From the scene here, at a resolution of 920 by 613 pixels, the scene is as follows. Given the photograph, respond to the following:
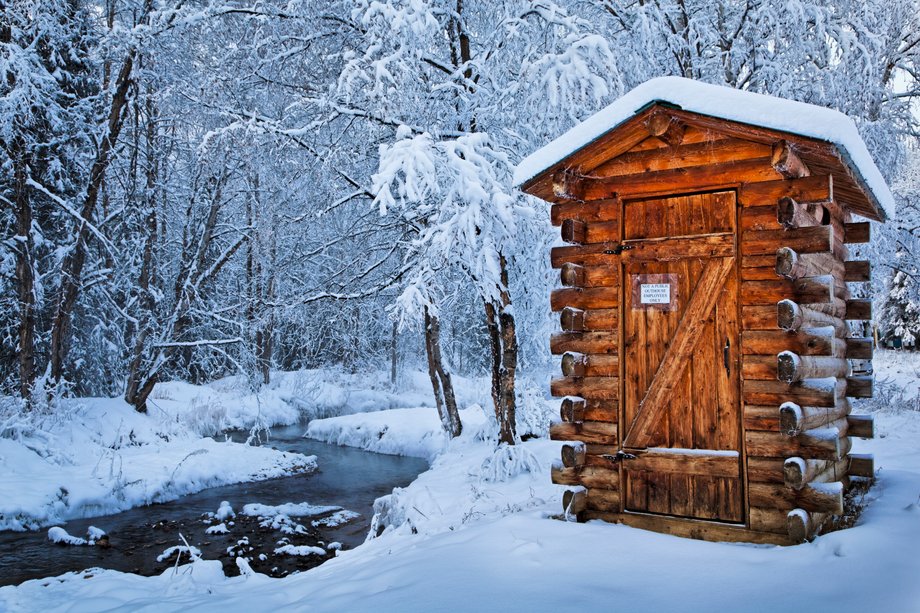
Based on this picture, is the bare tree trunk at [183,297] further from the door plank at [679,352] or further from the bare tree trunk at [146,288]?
the door plank at [679,352]

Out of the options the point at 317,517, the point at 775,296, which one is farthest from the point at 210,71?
the point at 775,296

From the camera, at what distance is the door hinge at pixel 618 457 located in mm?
6324

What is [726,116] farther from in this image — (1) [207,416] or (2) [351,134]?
(1) [207,416]

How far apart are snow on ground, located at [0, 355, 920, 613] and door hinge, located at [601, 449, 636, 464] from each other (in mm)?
640

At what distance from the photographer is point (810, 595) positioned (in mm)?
4457

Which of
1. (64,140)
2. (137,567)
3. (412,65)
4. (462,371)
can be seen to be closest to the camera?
(137,567)

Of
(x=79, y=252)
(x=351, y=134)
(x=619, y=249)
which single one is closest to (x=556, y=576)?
(x=619, y=249)

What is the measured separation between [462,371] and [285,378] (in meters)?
8.71

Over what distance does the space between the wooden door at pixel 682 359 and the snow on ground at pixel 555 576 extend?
20.3 inches

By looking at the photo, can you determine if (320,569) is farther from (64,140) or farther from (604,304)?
(64,140)

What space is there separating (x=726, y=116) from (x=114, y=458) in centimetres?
1267

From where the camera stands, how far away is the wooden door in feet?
19.6

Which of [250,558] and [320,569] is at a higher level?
[320,569]

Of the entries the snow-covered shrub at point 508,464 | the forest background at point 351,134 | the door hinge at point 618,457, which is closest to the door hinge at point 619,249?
the door hinge at point 618,457
